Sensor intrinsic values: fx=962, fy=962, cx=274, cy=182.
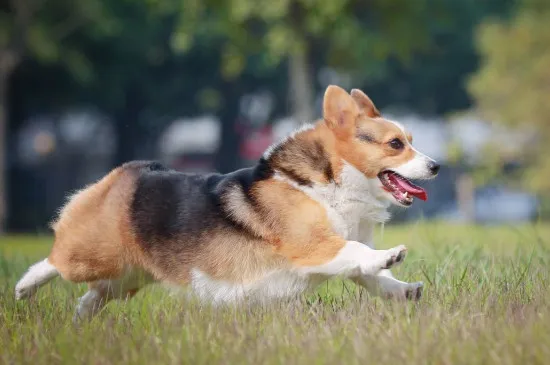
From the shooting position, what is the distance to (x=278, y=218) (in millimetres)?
5961

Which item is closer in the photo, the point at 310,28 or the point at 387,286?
the point at 387,286

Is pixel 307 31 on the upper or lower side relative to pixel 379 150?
upper

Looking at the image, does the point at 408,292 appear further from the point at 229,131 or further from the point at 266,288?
the point at 229,131

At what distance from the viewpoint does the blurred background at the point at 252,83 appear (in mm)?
23500

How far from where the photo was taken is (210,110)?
118 feet

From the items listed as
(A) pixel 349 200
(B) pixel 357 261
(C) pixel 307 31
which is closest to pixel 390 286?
(B) pixel 357 261

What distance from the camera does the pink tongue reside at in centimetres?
602

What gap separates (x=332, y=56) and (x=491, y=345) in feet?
66.5

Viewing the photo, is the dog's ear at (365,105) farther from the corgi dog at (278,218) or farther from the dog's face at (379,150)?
the dog's face at (379,150)

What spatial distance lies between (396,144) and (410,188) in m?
0.29

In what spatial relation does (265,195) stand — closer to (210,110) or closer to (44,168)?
(210,110)

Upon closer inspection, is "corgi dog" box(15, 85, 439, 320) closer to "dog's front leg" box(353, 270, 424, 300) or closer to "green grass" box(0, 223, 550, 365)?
"dog's front leg" box(353, 270, 424, 300)

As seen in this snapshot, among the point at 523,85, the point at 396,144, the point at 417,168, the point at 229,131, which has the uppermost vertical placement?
the point at 523,85

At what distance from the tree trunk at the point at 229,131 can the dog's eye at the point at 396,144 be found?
29.1 m
